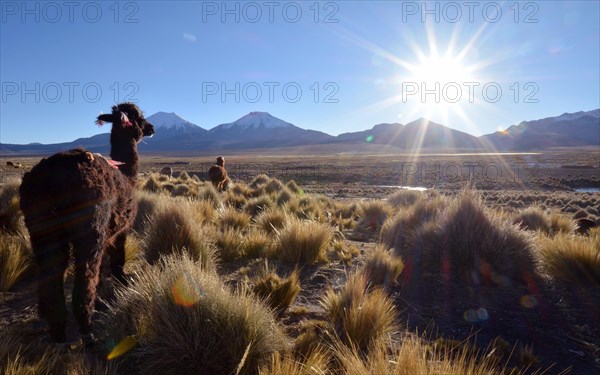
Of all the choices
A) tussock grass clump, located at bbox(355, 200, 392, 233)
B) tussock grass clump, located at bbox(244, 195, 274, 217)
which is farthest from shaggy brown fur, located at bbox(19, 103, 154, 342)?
tussock grass clump, located at bbox(244, 195, 274, 217)

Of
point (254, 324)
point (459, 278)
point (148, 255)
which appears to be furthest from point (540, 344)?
point (148, 255)

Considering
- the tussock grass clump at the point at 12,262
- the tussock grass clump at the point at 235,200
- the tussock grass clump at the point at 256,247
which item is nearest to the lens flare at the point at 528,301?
the tussock grass clump at the point at 256,247

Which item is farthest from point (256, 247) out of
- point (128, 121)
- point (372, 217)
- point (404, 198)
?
point (404, 198)

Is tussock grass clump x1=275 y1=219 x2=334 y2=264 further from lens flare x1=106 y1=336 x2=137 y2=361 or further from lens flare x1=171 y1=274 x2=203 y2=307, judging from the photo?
lens flare x1=106 y1=336 x2=137 y2=361

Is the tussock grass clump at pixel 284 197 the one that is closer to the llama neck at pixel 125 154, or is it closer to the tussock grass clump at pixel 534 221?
the tussock grass clump at pixel 534 221

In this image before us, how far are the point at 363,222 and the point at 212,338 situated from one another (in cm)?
944

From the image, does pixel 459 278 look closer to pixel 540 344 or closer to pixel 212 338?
pixel 540 344

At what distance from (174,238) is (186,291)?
9.19 ft

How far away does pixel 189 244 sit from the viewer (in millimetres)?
5957

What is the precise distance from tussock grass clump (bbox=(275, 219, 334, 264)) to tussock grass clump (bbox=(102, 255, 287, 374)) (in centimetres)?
316

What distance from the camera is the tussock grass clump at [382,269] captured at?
5430mm

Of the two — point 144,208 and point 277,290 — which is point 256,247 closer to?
point 277,290

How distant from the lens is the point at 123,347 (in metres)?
3.33

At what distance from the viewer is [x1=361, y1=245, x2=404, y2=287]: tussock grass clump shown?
543cm
